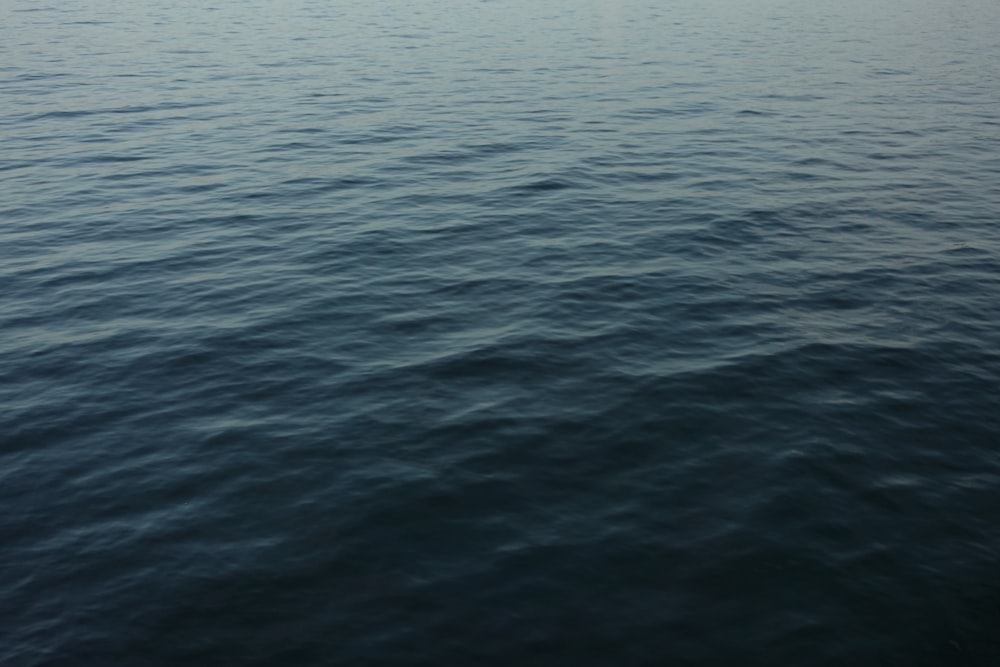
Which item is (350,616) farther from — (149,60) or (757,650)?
(149,60)

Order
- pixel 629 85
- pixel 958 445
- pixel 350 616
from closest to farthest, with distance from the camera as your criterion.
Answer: pixel 350 616
pixel 958 445
pixel 629 85

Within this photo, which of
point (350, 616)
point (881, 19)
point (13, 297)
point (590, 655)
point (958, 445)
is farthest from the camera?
point (881, 19)

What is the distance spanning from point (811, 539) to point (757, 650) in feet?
9.67

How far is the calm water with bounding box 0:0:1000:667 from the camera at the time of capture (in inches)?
517

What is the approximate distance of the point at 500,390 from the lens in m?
19.4

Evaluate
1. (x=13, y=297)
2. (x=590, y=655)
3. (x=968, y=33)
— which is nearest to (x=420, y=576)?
(x=590, y=655)

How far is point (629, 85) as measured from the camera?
52594 millimetres

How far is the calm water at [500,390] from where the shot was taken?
13133 mm

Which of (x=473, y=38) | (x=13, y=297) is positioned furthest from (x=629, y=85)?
(x=13, y=297)

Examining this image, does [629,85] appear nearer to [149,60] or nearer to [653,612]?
[149,60]

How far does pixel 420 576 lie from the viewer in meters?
13.8

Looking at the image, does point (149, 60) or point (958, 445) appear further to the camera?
point (149, 60)

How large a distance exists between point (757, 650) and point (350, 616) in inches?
231

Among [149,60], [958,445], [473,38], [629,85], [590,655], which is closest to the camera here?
[590,655]
